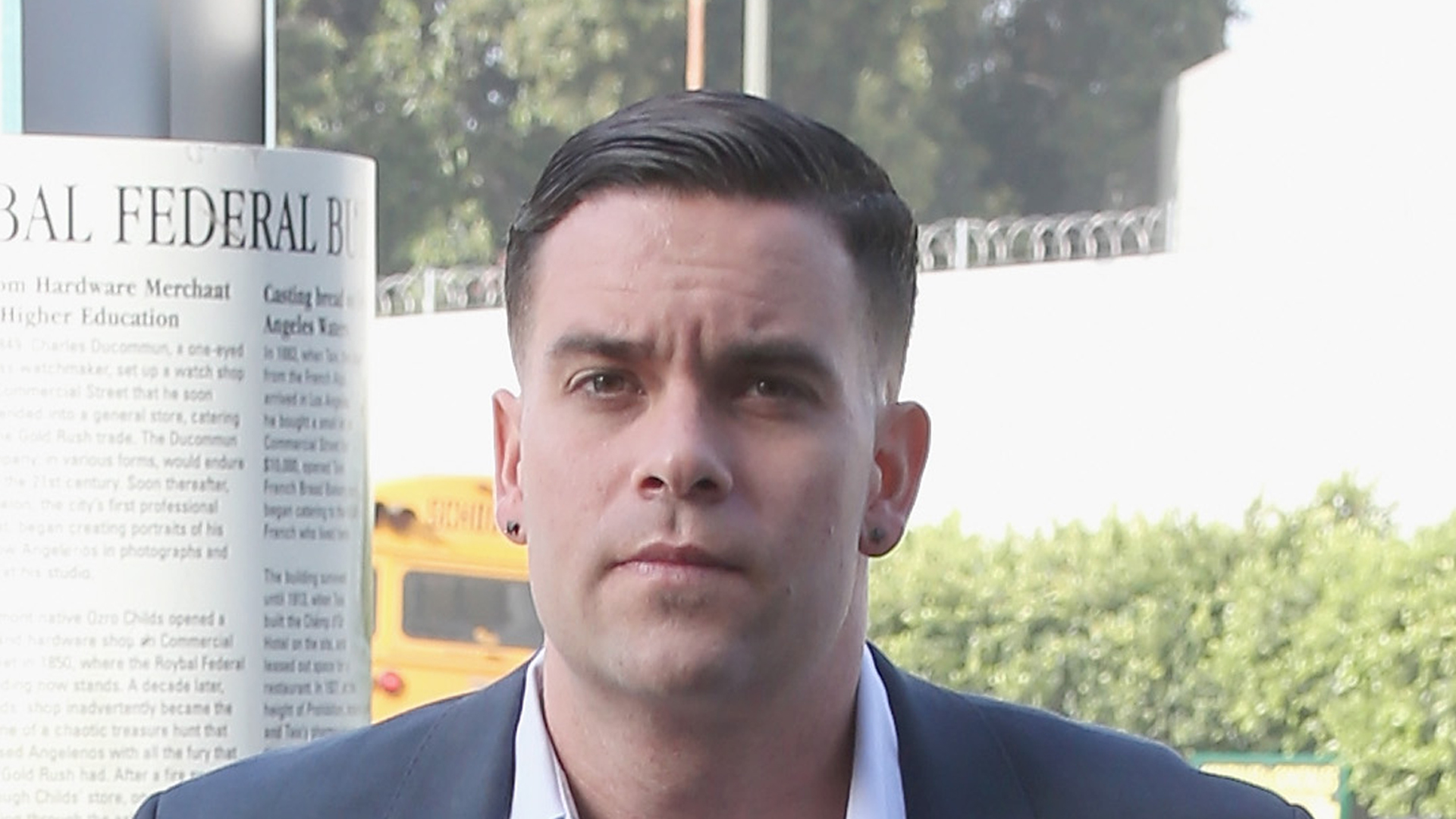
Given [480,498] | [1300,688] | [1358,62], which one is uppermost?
[1358,62]

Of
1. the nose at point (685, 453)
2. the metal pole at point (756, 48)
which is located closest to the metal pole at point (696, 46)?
the metal pole at point (756, 48)

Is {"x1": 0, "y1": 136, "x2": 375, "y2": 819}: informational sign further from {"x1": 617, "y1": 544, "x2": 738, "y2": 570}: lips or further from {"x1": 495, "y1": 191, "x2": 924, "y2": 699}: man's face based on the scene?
{"x1": 617, "y1": 544, "x2": 738, "y2": 570}: lips

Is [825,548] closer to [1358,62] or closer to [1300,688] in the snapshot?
[1300,688]

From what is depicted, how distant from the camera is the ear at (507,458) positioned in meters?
2.18

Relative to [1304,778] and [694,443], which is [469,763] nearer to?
[694,443]

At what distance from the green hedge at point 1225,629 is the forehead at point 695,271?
10410mm

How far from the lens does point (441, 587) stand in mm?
13273

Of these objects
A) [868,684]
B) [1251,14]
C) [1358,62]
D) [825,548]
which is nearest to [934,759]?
[868,684]

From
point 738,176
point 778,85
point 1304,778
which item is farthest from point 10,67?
point 778,85

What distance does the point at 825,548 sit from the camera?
206 centimetres

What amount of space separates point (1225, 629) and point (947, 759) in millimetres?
11755

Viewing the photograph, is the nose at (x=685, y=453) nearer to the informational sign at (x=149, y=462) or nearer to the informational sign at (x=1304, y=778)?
the informational sign at (x=149, y=462)

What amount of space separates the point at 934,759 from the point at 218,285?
170 cm

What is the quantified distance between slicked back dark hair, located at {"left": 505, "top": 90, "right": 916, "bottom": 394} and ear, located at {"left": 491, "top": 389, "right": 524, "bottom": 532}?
61 millimetres
